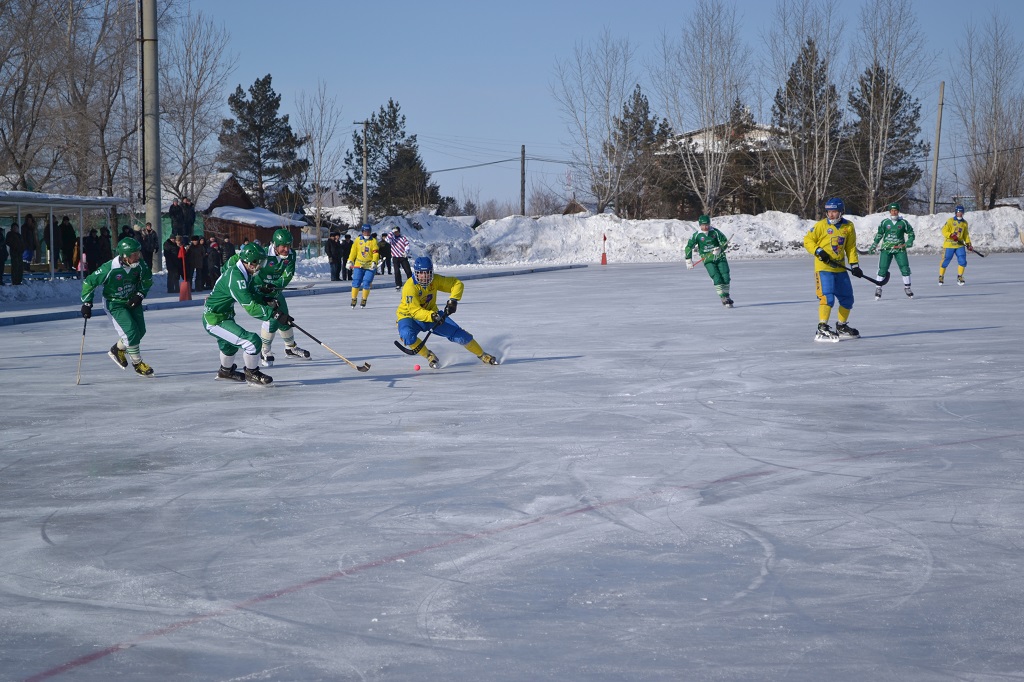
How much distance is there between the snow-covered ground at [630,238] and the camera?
1804 inches

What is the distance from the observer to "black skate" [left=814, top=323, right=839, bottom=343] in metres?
12.5

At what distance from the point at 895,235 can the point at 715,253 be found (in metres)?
3.89

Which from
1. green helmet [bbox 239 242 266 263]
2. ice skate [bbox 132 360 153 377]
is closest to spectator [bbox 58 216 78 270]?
ice skate [bbox 132 360 153 377]

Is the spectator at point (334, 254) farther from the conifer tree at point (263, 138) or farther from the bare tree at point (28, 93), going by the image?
the conifer tree at point (263, 138)

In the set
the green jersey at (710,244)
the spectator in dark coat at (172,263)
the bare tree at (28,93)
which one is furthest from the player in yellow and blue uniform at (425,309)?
the bare tree at (28,93)

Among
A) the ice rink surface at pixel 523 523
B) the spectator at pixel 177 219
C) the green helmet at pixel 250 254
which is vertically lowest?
the ice rink surface at pixel 523 523

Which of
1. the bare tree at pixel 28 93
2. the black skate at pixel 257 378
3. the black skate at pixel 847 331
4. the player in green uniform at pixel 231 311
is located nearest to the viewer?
the black skate at pixel 257 378

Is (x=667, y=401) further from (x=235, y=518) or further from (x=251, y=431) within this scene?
(x=235, y=518)

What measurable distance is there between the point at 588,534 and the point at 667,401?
393 centimetres

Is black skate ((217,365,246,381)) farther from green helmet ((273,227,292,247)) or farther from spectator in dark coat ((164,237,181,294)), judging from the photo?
spectator in dark coat ((164,237,181,294))

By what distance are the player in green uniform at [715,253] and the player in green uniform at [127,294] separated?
401 inches

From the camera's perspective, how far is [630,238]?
4891 cm

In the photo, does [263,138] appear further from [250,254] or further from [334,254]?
[250,254]

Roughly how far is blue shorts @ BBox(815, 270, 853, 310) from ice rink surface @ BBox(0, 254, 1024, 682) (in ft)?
6.74
